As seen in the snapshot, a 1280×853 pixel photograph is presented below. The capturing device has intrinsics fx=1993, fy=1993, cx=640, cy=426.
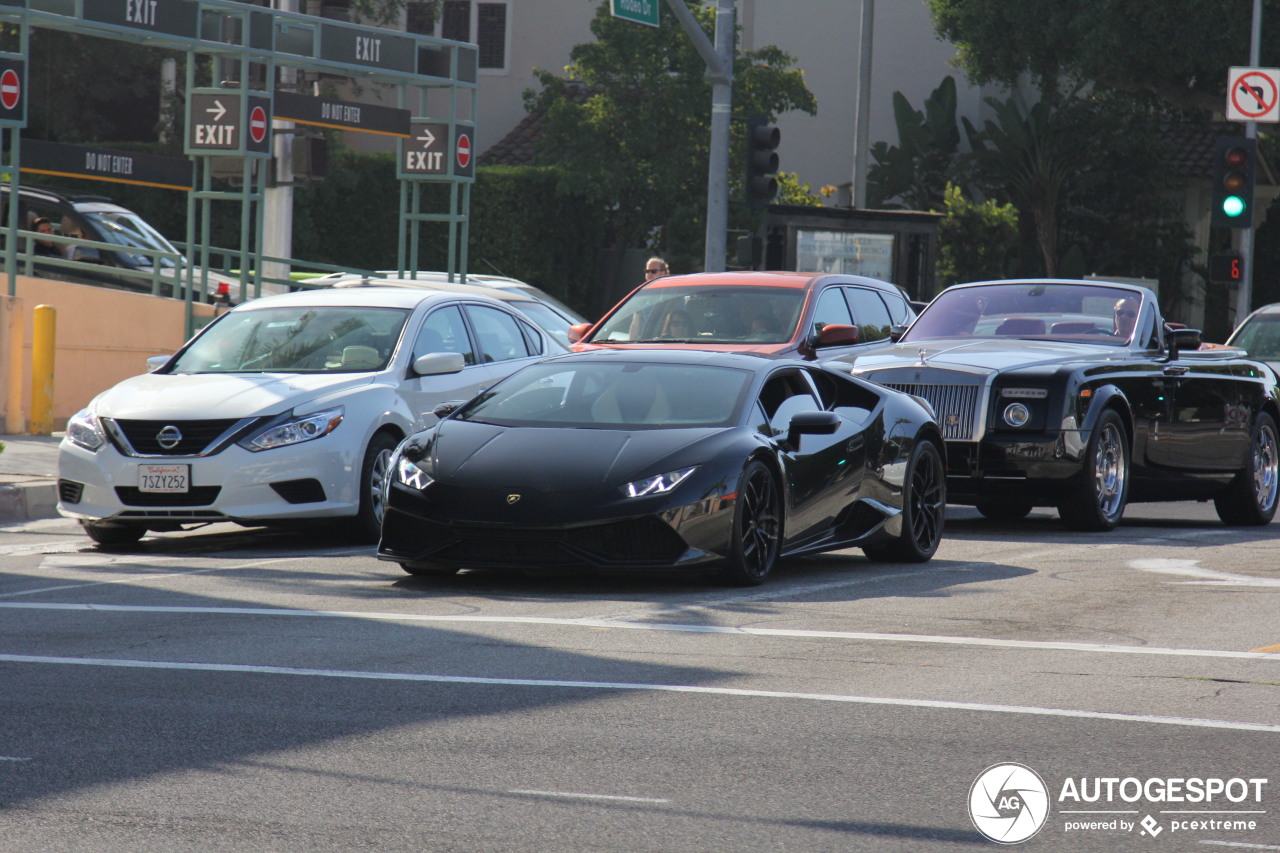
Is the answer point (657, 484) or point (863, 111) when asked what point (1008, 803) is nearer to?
point (657, 484)

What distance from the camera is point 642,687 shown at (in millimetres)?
7117

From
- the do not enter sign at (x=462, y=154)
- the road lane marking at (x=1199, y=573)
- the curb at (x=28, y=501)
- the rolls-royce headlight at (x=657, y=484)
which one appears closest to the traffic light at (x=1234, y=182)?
the do not enter sign at (x=462, y=154)

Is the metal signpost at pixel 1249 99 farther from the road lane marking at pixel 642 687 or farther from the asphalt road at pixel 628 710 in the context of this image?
the road lane marking at pixel 642 687

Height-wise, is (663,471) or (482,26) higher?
(482,26)

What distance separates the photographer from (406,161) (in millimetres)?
25172

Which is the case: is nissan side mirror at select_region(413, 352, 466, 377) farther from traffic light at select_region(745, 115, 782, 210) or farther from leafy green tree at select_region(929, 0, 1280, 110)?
leafy green tree at select_region(929, 0, 1280, 110)

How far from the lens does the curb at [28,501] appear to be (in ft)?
46.5

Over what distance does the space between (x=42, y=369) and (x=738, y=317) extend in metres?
6.94

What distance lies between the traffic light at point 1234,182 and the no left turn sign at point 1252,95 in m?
4.18

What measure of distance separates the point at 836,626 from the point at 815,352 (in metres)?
6.84

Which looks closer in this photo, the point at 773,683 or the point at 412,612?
the point at 773,683

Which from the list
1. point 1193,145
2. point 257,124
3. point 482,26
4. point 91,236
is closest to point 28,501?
point 257,124

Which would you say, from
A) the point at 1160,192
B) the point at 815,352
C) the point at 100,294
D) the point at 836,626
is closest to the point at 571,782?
the point at 836,626

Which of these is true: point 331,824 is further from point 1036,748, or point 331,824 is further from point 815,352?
point 815,352
